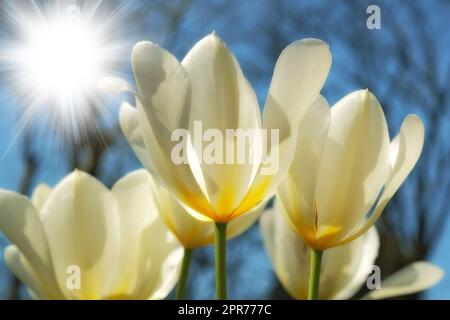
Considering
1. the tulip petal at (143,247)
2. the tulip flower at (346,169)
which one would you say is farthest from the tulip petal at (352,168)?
the tulip petal at (143,247)

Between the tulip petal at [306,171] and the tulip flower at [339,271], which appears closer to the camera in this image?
the tulip petal at [306,171]

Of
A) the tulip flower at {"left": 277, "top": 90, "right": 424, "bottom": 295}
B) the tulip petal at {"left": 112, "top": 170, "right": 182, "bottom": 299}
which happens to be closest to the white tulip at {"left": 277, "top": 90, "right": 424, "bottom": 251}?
the tulip flower at {"left": 277, "top": 90, "right": 424, "bottom": 295}

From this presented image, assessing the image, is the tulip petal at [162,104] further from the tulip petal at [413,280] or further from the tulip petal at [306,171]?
the tulip petal at [413,280]

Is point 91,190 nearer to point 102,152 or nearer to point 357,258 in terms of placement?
point 357,258

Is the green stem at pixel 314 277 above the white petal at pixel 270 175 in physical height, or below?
below

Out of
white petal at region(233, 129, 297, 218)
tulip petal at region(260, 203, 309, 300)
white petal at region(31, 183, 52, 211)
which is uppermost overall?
white petal at region(31, 183, 52, 211)

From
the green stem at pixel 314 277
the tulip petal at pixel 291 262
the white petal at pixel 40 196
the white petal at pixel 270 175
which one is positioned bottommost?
the green stem at pixel 314 277

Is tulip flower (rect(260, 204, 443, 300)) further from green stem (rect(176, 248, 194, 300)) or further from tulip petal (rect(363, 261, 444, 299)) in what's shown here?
green stem (rect(176, 248, 194, 300))

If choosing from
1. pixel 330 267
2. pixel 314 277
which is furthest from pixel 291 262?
pixel 314 277
